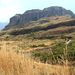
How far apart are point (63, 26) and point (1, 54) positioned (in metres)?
87.0

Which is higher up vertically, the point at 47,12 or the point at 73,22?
the point at 47,12

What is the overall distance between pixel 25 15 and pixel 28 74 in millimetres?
193875

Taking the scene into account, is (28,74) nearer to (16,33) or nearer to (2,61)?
(2,61)

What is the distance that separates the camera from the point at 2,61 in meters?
4.13

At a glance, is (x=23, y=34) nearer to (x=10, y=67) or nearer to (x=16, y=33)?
(x=16, y=33)

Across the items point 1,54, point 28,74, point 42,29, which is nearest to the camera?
point 28,74

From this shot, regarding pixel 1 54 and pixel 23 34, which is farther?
pixel 23 34

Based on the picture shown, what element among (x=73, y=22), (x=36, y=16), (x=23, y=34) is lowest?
(x=23, y=34)

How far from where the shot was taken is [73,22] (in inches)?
3497

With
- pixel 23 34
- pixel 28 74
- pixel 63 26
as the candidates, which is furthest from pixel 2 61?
pixel 23 34

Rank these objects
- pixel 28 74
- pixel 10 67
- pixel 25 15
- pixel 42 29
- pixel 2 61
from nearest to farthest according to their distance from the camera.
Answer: pixel 28 74 < pixel 10 67 < pixel 2 61 < pixel 42 29 < pixel 25 15

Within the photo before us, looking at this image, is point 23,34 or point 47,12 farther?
point 47,12

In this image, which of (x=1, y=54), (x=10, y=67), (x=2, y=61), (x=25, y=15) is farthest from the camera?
(x=25, y=15)

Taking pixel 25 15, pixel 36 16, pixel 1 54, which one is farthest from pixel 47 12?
pixel 1 54
